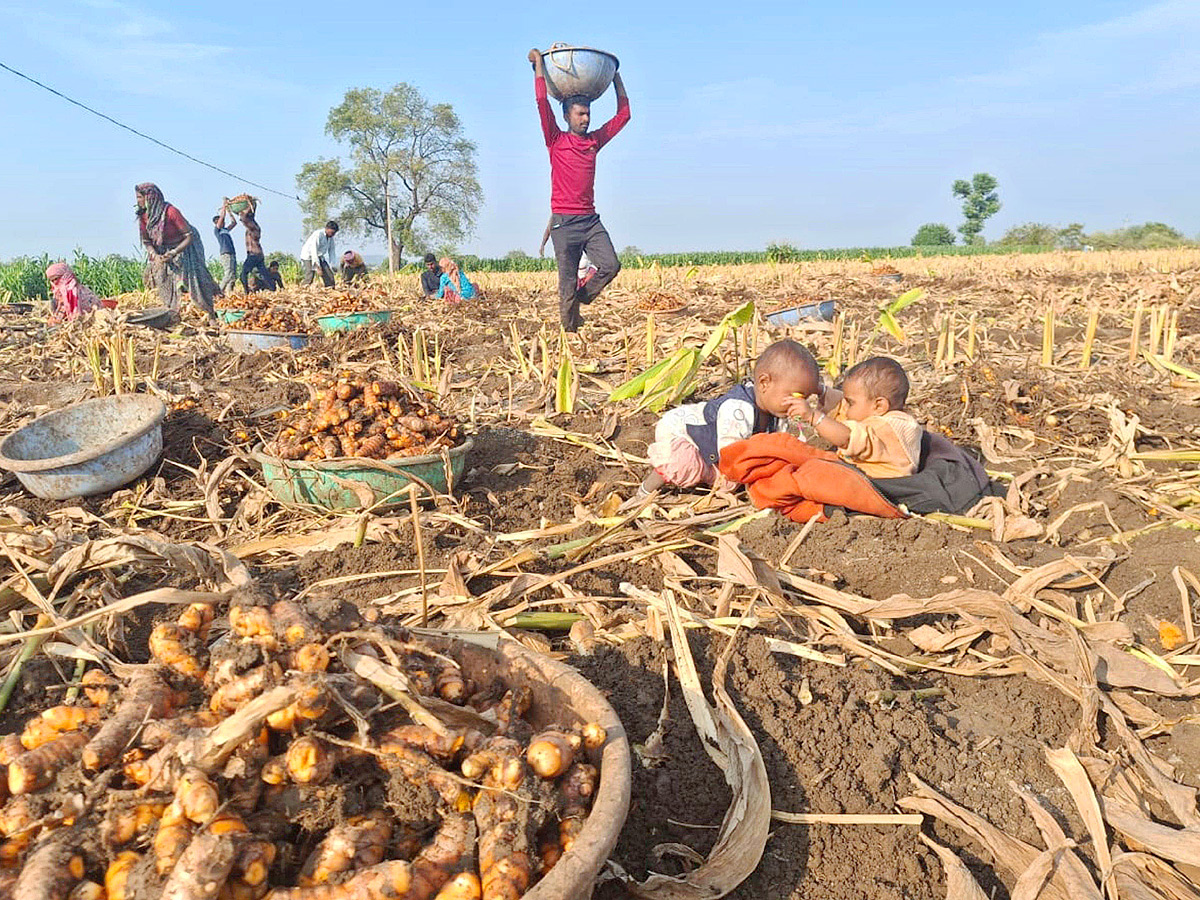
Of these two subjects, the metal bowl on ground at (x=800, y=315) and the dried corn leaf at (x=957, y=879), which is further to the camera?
the metal bowl on ground at (x=800, y=315)

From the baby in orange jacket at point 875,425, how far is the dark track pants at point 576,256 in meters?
4.23

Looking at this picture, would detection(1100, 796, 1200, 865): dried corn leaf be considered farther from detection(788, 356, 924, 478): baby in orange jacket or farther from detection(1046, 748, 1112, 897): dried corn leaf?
detection(788, 356, 924, 478): baby in orange jacket

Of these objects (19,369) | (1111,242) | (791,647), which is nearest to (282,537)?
(791,647)

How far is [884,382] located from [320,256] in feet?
52.1

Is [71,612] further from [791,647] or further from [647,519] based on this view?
[791,647]

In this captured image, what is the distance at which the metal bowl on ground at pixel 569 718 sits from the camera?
1278mm

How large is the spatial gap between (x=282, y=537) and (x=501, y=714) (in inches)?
81.5

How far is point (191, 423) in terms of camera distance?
519 cm

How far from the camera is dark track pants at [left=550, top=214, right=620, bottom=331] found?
7.73m

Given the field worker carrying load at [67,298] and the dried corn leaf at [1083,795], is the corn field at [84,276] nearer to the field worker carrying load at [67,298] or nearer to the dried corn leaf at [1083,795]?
the field worker carrying load at [67,298]

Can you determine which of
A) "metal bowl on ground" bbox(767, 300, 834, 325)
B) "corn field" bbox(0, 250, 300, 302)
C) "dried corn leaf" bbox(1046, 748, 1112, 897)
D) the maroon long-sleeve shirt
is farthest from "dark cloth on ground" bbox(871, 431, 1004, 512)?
"corn field" bbox(0, 250, 300, 302)

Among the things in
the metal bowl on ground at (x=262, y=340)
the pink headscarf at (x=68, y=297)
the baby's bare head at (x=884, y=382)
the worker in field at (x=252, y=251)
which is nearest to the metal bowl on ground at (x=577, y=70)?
the metal bowl on ground at (x=262, y=340)

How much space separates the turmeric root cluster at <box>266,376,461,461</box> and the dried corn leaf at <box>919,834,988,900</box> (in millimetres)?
2745

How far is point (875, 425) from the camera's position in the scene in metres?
3.80
